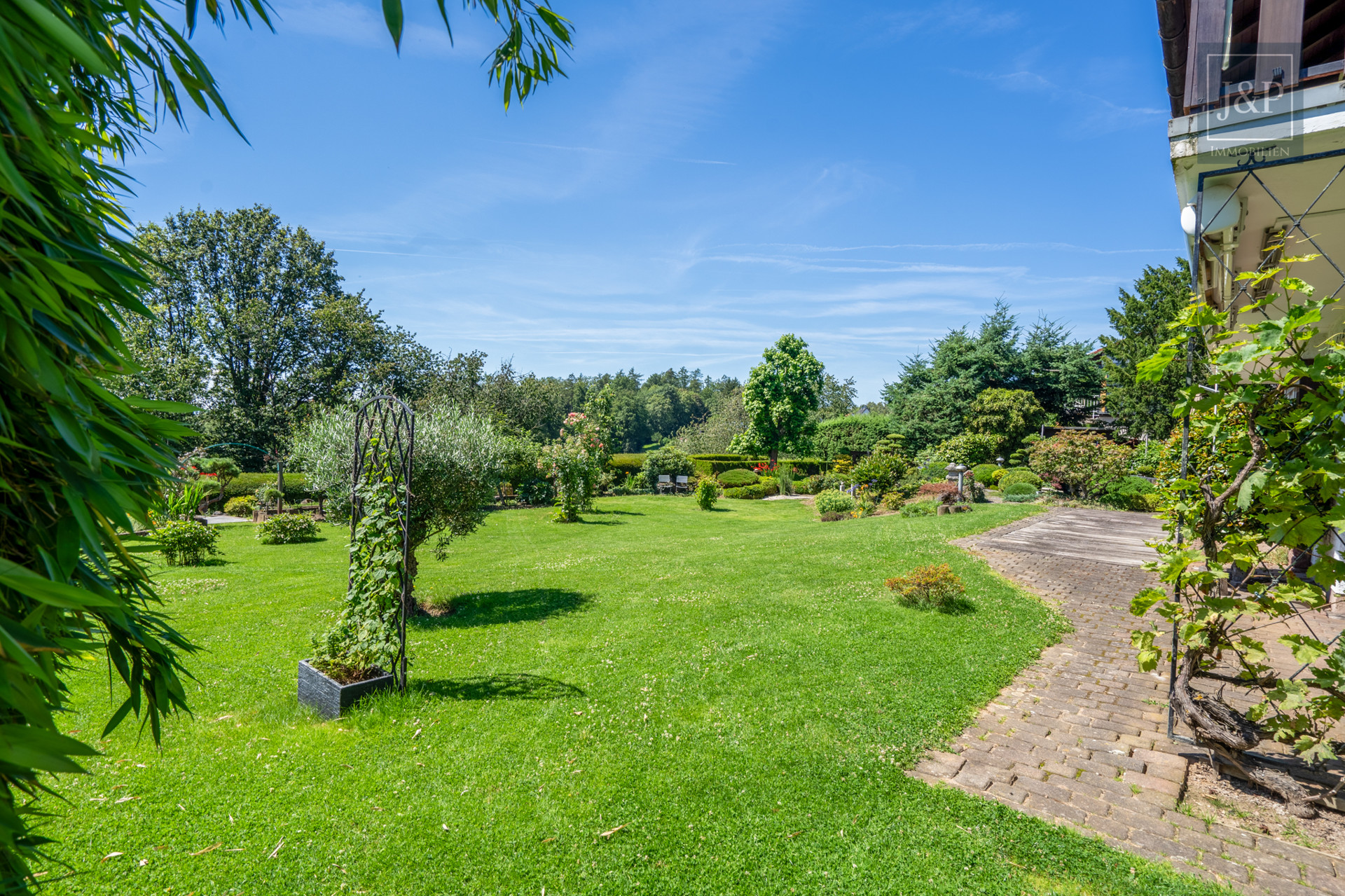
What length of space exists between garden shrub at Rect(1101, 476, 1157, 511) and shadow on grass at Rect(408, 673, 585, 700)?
18.0m

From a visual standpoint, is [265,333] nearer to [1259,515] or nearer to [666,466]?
[666,466]

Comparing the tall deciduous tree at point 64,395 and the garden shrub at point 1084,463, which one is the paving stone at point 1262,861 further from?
the garden shrub at point 1084,463

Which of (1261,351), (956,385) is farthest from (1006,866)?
(956,385)

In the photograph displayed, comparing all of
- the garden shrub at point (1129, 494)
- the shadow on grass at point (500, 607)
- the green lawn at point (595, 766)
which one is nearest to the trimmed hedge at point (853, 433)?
the garden shrub at point (1129, 494)

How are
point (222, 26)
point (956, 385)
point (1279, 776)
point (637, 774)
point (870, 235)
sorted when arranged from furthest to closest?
1. point (956, 385)
2. point (870, 235)
3. point (637, 774)
4. point (1279, 776)
5. point (222, 26)

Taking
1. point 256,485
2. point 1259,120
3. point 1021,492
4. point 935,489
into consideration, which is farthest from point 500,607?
point 256,485

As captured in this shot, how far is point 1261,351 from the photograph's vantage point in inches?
115

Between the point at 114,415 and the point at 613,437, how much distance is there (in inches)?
2115

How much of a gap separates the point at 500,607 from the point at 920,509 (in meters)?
12.4

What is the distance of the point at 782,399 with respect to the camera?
123 ft

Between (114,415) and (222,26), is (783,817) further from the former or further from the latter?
(222,26)

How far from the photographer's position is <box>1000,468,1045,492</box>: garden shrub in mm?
20656

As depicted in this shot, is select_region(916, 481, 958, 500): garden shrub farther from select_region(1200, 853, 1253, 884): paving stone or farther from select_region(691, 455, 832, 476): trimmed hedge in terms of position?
select_region(1200, 853, 1253, 884): paving stone

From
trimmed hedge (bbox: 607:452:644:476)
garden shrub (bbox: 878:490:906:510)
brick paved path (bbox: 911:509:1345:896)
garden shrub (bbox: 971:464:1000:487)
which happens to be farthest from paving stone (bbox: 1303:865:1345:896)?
trimmed hedge (bbox: 607:452:644:476)
